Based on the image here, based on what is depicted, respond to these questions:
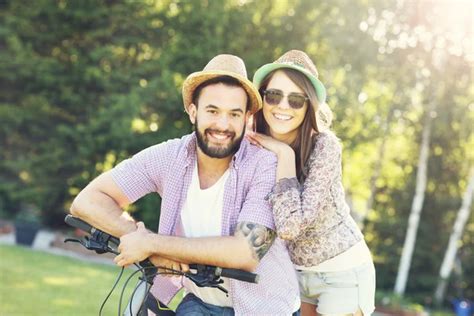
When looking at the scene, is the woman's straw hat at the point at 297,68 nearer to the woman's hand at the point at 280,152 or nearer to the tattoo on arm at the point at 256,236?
the woman's hand at the point at 280,152

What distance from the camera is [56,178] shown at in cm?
2208

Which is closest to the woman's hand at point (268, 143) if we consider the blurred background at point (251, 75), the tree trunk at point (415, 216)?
the blurred background at point (251, 75)

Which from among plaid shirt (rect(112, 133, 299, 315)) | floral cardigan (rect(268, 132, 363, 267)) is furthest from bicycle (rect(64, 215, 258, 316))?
floral cardigan (rect(268, 132, 363, 267))

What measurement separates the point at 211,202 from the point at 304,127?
88 centimetres

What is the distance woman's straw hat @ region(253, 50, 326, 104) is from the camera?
390 centimetres

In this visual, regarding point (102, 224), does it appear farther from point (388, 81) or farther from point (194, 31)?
point (194, 31)

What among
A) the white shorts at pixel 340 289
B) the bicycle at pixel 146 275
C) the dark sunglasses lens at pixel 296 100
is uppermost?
the dark sunglasses lens at pixel 296 100

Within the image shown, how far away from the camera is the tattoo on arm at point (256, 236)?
10.4ft

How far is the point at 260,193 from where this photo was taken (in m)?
3.32

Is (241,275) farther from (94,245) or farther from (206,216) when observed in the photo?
(94,245)

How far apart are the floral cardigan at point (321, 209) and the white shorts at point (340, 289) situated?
0.14 meters

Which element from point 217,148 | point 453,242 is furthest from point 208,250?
point 453,242

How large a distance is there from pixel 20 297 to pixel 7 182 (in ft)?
39.7

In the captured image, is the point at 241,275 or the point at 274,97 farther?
the point at 274,97
